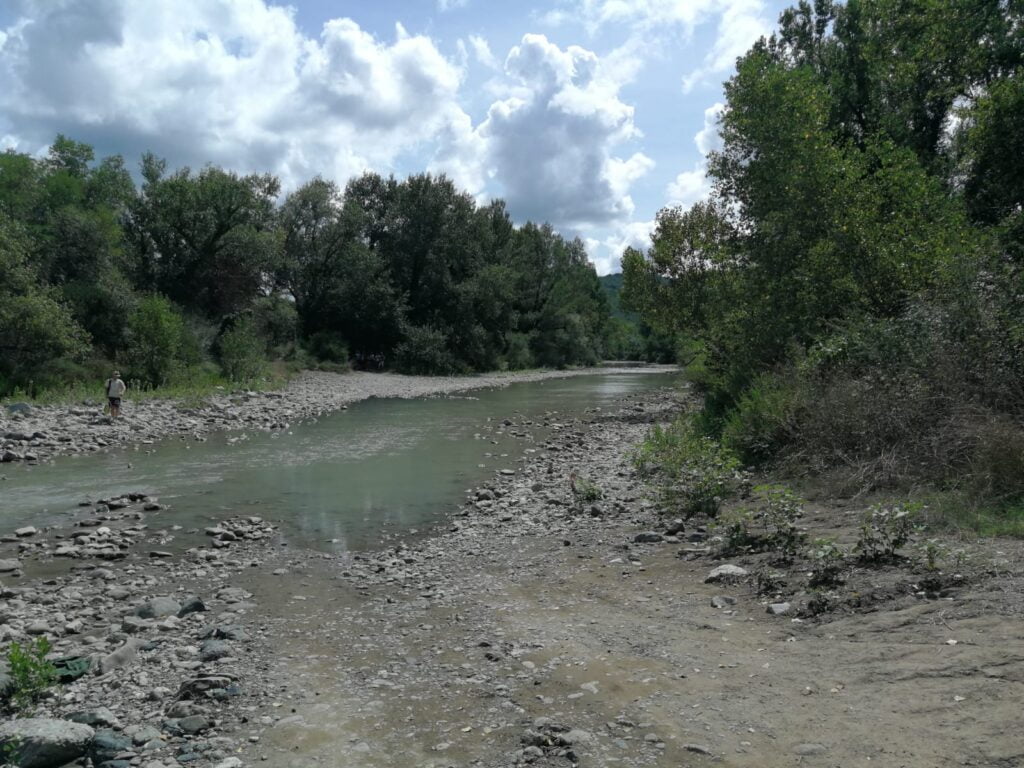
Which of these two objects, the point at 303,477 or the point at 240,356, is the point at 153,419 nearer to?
the point at 303,477

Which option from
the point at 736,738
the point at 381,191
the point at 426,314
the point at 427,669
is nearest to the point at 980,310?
the point at 736,738

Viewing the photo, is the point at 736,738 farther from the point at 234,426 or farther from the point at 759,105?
the point at 234,426

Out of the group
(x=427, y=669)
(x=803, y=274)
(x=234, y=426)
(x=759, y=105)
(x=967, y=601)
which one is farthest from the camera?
(x=234, y=426)

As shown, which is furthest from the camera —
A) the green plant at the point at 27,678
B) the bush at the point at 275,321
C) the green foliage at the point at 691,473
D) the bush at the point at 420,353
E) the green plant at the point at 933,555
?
the bush at the point at 420,353

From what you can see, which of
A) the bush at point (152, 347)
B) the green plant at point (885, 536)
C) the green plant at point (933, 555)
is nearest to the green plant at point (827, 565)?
the green plant at point (885, 536)

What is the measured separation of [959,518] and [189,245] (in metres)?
44.8

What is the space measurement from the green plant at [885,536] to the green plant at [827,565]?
215 millimetres

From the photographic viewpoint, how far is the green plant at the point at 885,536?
6957 millimetres

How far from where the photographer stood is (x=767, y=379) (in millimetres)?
14570

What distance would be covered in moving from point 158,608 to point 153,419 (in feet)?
61.0

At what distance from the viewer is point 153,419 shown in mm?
24250

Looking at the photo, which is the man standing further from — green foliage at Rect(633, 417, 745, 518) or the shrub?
the shrub

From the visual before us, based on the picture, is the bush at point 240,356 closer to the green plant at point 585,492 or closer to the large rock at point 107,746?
the green plant at point 585,492

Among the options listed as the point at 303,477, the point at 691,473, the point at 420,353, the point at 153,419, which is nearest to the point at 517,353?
the point at 420,353
